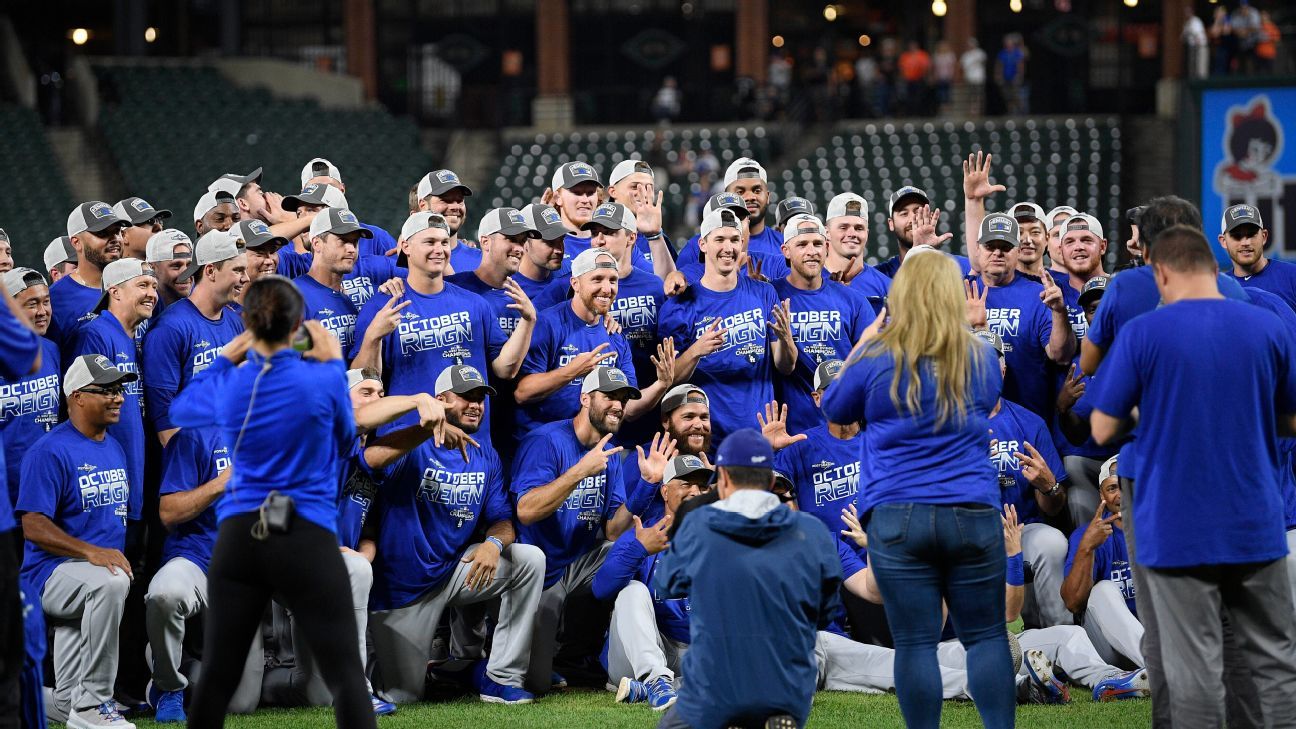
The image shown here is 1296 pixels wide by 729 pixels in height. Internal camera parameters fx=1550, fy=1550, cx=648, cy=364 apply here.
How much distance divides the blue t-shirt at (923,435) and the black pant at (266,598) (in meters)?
1.81

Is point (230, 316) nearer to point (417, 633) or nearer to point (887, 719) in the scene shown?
point (417, 633)

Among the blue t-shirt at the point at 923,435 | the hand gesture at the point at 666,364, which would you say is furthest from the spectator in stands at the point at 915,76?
the blue t-shirt at the point at 923,435

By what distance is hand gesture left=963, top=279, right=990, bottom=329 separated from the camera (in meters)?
7.26

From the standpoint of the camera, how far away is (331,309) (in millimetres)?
7641

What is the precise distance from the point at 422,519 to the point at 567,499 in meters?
0.70

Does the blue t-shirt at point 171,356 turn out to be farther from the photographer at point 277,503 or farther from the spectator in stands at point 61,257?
the photographer at point 277,503

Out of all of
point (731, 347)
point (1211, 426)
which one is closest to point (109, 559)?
point (731, 347)

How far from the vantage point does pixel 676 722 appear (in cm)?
480

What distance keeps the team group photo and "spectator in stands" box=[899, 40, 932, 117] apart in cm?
1775

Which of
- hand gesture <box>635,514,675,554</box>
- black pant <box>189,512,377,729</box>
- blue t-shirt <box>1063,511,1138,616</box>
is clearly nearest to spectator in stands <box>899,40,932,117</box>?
blue t-shirt <box>1063,511,1138,616</box>

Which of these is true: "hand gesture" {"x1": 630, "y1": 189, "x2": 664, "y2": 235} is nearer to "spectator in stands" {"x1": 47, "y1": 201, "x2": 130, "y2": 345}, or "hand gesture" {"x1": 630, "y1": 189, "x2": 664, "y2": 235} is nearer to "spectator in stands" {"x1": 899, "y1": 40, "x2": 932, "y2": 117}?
"spectator in stands" {"x1": 47, "y1": 201, "x2": 130, "y2": 345}

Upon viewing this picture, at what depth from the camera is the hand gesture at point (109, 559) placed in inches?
260

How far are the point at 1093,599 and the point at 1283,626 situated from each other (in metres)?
2.48

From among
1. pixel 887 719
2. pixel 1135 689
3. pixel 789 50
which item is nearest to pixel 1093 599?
pixel 1135 689
